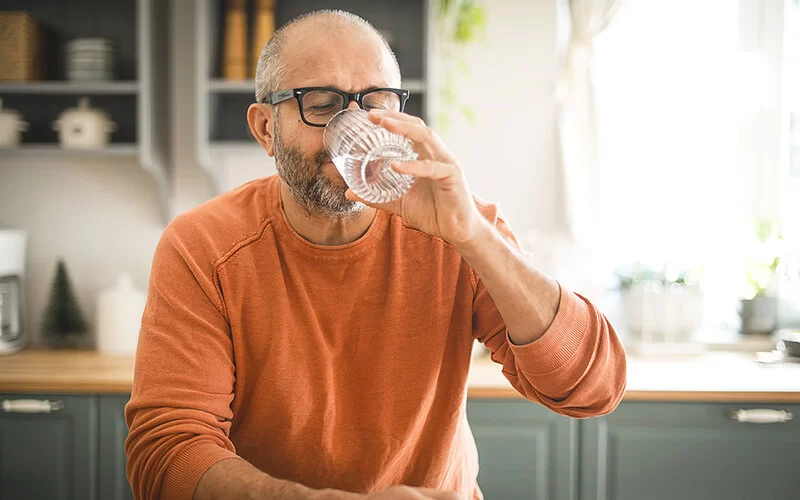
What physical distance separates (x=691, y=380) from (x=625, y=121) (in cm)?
117

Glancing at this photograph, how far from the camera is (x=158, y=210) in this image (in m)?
2.63

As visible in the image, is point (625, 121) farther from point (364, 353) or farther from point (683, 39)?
point (364, 353)

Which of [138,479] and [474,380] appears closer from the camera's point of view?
[138,479]

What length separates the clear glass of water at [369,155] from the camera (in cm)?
94

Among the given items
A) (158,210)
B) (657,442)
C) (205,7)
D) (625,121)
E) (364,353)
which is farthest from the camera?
(625,121)

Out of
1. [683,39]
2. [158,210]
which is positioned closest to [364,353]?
[158,210]

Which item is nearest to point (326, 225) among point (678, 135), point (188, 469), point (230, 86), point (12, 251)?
point (188, 469)

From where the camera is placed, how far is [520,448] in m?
2.01

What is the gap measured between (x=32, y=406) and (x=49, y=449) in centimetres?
15

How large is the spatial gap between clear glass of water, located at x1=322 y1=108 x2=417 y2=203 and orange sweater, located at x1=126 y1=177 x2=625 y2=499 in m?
0.25

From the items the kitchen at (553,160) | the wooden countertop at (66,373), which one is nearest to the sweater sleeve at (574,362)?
the kitchen at (553,160)

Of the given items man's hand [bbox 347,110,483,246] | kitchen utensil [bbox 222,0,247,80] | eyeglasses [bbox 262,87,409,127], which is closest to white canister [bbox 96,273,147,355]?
kitchen utensil [bbox 222,0,247,80]

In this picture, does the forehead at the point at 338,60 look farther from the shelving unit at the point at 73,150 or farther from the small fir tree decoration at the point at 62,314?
the small fir tree decoration at the point at 62,314

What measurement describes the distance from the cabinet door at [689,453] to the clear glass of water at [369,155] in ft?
4.34
